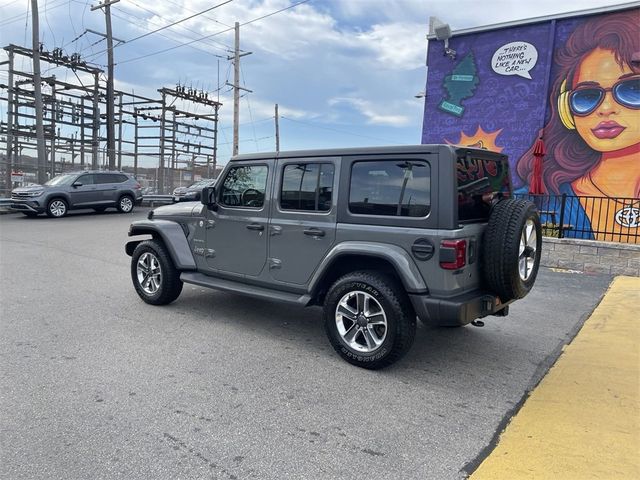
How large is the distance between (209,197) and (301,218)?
1311 mm

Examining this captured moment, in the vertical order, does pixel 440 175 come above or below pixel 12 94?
below

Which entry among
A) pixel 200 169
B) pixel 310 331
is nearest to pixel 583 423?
pixel 310 331

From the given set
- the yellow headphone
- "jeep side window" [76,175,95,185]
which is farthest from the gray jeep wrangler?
"jeep side window" [76,175,95,185]

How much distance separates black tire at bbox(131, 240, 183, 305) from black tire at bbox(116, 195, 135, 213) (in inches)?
536

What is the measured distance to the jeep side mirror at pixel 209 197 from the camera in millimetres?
5129

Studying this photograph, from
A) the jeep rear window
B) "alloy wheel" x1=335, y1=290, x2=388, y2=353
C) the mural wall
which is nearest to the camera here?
the jeep rear window

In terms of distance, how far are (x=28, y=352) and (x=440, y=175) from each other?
3.89 m

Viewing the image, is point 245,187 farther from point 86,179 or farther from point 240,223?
point 86,179

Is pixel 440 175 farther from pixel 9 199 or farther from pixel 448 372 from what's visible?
pixel 9 199

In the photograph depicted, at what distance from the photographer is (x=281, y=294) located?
15.0ft

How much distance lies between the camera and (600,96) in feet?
36.3

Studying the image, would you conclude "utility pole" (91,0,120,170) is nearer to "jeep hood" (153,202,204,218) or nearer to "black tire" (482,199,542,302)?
"jeep hood" (153,202,204,218)

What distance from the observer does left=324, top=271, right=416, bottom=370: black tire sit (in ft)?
12.3

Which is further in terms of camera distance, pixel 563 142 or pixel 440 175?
pixel 563 142
